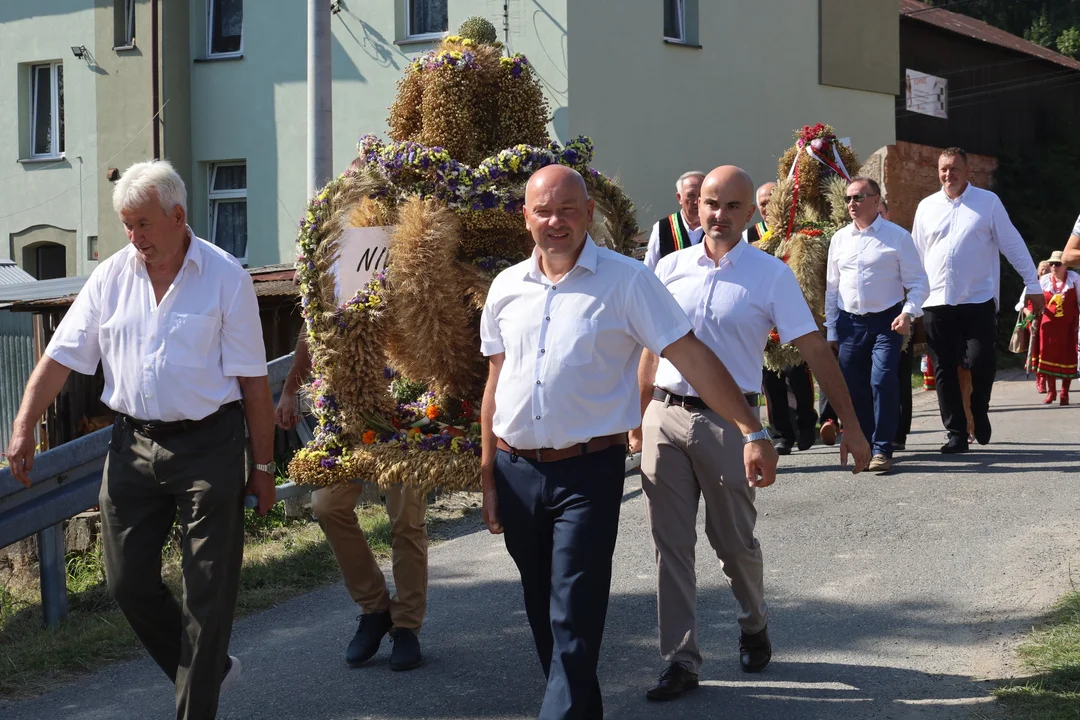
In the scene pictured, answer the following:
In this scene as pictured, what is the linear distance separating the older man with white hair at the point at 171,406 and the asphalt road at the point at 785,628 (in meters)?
0.65

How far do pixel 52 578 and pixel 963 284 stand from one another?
674 centimetres

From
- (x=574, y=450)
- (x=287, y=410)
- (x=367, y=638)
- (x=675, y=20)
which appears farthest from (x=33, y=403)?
(x=675, y=20)

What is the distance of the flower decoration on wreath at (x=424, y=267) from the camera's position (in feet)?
16.8

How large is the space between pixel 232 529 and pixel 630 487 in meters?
5.16

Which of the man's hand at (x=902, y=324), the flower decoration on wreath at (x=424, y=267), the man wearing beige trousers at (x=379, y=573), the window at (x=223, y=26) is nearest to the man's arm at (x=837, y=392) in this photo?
the flower decoration on wreath at (x=424, y=267)

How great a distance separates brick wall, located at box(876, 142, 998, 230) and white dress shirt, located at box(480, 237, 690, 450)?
17293 mm

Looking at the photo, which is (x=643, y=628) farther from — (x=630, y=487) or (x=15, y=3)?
(x=15, y=3)

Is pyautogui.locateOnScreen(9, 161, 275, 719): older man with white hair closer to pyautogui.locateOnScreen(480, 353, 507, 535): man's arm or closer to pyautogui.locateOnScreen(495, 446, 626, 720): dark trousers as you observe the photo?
pyautogui.locateOnScreen(480, 353, 507, 535): man's arm

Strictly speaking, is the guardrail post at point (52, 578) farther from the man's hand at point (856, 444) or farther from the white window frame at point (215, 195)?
the white window frame at point (215, 195)

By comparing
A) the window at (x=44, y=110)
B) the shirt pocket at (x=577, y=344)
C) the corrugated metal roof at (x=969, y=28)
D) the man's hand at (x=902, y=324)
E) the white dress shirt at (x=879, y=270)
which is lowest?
the shirt pocket at (x=577, y=344)

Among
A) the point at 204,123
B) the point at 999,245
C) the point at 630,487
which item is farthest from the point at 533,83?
the point at 204,123

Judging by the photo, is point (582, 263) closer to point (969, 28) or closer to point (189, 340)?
point (189, 340)

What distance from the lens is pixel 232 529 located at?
4488mm

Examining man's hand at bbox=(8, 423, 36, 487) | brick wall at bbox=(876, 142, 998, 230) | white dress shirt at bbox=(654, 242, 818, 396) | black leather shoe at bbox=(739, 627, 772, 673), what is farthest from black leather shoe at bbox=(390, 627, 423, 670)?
brick wall at bbox=(876, 142, 998, 230)
